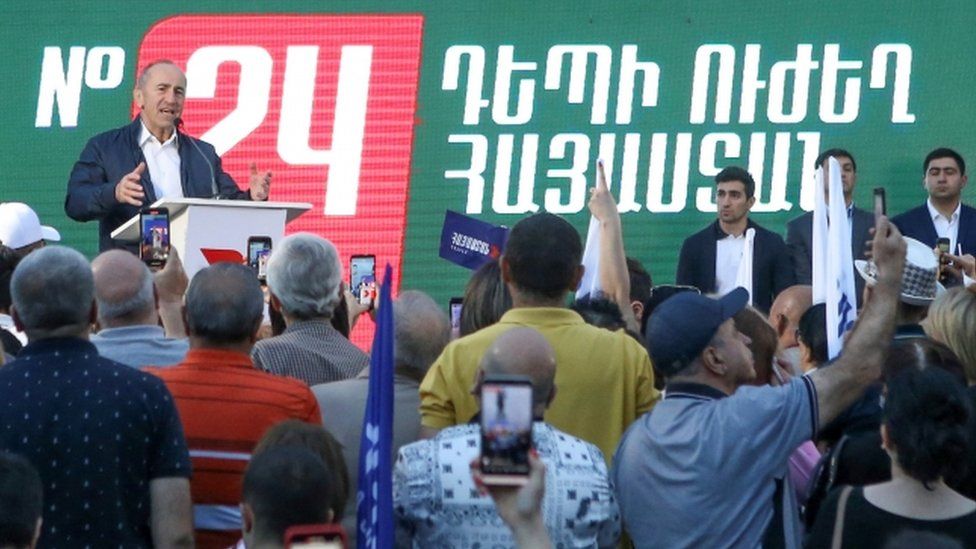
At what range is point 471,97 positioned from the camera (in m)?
11.0

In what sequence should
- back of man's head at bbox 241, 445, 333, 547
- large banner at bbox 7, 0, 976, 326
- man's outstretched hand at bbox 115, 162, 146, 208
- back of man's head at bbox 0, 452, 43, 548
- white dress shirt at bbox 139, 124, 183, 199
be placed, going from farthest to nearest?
large banner at bbox 7, 0, 976, 326 → white dress shirt at bbox 139, 124, 183, 199 → man's outstretched hand at bbox 115, 162, 146, 208 → back of man's head at bbox 241, 445, 333, 547 → back of man's head at bbox 0, 452, 43, 548

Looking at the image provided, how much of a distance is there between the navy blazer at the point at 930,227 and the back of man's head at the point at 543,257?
5.14 m

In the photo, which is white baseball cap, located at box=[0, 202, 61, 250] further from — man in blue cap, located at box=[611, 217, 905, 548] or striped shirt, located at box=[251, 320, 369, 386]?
man in blue cap, located at box=[611, 217, 905, 548]

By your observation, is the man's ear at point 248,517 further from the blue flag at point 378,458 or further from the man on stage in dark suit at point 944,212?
the man on stage in dark suit at point 944,212

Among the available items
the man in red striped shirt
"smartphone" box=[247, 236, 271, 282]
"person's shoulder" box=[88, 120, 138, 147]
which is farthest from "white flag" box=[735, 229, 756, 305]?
the man in red striped shirt

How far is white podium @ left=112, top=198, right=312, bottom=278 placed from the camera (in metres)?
7.80

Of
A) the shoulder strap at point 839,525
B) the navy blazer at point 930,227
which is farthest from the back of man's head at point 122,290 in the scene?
the navy blazer at point 930,227

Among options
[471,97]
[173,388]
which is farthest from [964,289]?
[471,97]

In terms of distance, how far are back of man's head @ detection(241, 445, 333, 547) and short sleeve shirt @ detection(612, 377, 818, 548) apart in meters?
0.92

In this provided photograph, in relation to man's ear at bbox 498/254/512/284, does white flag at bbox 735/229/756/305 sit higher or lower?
higher

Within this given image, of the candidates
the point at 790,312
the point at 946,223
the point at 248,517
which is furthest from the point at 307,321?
the point at 946,223

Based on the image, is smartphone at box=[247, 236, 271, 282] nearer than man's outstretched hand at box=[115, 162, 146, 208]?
Yes

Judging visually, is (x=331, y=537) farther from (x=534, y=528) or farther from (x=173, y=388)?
(x=173, y=388)

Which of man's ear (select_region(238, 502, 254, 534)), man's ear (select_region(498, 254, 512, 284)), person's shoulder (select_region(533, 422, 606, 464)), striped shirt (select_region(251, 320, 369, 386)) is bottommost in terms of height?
man's ear (select_region(238, 502, 254, 534))
